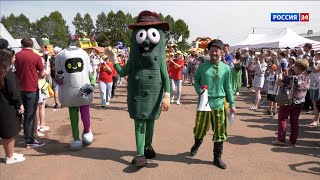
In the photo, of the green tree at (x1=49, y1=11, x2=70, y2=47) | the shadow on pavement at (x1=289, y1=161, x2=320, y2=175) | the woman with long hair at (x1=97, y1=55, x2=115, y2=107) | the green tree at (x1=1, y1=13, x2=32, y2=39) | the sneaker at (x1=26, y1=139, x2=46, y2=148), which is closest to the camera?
the shadow on pavement at (x1=289, y1=161, x2=320, y2=175)

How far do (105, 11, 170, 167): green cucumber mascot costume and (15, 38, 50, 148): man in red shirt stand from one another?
1520 millimetres

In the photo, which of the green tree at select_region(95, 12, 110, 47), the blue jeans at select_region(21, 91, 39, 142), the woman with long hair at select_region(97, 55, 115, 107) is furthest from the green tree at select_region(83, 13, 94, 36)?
the blue jeans at select_region(21, 91, 39, 142)

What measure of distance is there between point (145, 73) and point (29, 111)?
6.99 feet

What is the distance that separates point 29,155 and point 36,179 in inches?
39.2

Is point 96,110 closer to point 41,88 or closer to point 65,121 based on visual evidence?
point 65,121

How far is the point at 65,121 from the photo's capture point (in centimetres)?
721

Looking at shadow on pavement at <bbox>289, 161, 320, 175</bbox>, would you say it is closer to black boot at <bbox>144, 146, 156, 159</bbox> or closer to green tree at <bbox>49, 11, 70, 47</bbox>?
Result: black boot at <bbox>144, 146, 156, 159</bbox>

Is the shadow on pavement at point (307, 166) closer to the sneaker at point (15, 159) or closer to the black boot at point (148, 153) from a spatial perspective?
the black boot at point (148, 153)

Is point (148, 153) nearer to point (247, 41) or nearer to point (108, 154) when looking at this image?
point (108, 154)

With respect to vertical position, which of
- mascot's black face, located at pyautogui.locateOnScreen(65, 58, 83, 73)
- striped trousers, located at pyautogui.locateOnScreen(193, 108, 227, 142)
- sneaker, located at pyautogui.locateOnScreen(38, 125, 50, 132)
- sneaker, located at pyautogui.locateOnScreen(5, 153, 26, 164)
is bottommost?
sneaker, located at pyautogui.locateOnScreen(5, 153, 26, 164)

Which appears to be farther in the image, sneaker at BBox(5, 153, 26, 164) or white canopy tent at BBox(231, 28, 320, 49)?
white canopy tent at BBox(231, 28, 320, 49)

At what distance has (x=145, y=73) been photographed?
433cm

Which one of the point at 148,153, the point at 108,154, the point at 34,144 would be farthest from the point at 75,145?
the point at 148,153

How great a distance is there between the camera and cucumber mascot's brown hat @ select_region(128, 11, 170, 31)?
433 centimetres
